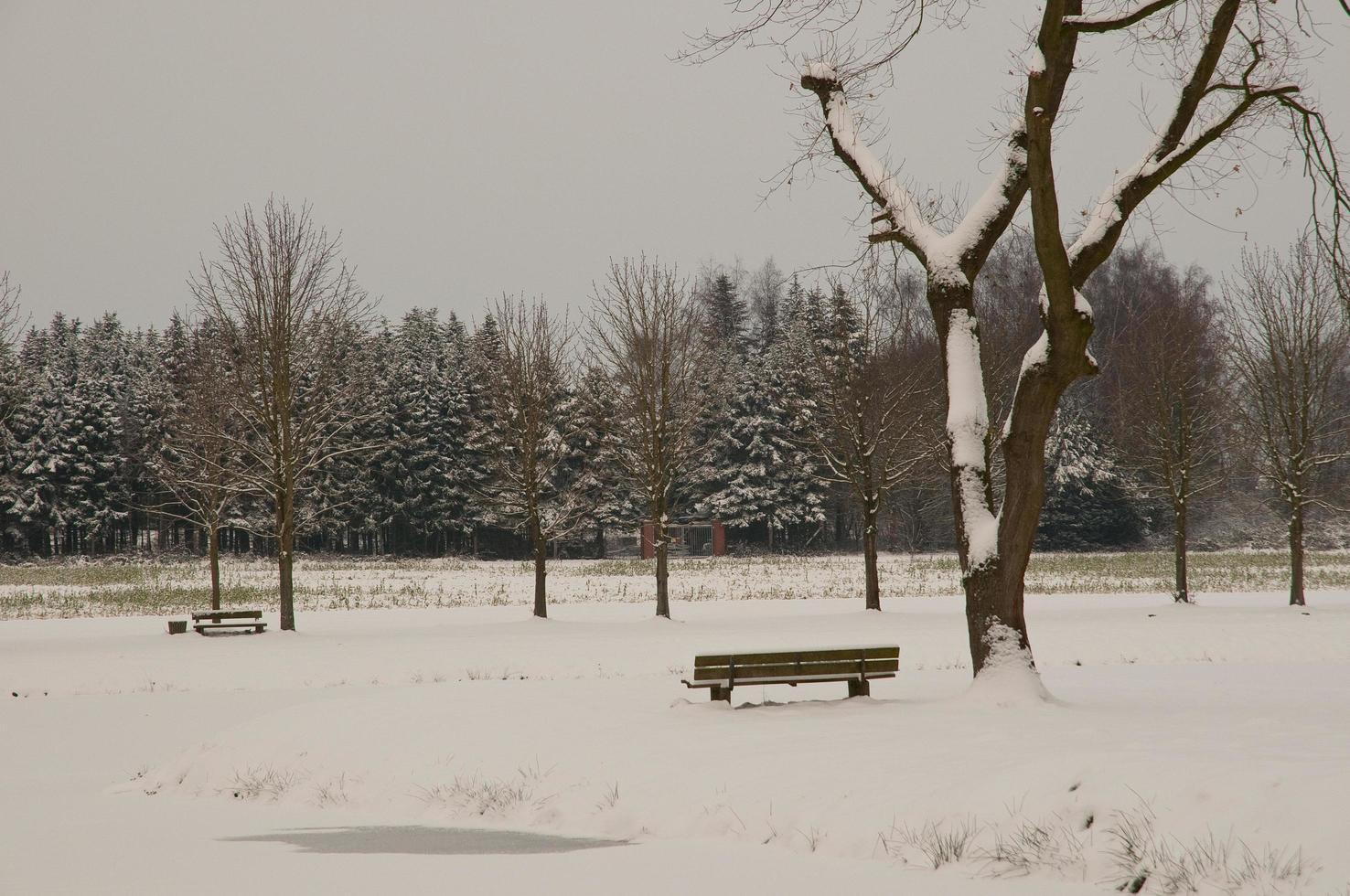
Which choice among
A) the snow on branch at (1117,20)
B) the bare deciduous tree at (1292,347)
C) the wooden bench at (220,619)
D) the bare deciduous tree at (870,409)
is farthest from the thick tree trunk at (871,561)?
the snow on branch at (1117,20)

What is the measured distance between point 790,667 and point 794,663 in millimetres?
65

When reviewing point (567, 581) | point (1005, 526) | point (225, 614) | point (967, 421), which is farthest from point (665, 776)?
point (567, 581)

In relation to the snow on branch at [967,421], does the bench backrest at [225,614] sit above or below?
below

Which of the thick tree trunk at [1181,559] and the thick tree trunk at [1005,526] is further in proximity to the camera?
the thick tree trunk at [1181,559]

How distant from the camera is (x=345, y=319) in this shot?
2547 cm

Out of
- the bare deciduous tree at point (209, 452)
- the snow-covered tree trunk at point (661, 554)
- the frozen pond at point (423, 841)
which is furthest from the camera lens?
the bare deciduous tree at point (209, 452)

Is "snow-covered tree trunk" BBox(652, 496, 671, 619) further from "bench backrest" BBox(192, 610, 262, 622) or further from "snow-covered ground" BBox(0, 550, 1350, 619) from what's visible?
A: "bench backrest" BBox(192, 610, 262, 622)

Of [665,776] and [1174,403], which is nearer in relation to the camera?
[665,776]

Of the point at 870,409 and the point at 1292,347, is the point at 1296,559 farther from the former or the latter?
the point at 870,409

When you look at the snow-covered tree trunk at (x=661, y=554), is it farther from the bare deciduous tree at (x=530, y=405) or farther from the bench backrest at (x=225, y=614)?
the bench backrest at (x=225, y=614)

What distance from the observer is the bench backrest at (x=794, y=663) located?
1123 cm

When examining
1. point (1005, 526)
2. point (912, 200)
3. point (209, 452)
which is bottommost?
point (1005, 526)

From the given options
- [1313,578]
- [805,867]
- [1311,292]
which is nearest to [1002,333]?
[1311,292]

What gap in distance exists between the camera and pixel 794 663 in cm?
1138
